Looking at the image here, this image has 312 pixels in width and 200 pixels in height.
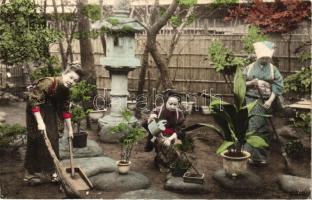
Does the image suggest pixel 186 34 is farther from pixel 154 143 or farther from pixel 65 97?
pixel 65 97

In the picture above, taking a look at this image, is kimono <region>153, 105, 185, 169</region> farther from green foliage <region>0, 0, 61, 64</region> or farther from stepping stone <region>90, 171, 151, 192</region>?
green foliage <region>0, 0, 61, 64</region>

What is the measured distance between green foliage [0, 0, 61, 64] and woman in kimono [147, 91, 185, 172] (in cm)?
229

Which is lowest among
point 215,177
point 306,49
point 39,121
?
point 215,177

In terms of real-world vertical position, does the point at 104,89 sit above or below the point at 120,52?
below

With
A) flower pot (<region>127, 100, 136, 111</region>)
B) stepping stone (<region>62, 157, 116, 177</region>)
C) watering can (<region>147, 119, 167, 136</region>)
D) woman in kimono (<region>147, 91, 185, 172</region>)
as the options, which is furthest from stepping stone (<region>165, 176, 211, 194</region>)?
flower pot (<region>127, 100, 136, 111</region>)

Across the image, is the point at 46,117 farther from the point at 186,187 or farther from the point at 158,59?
the point at 158,59

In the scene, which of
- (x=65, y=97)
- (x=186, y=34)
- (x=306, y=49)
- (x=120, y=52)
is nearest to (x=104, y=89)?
(x=186, y=34)

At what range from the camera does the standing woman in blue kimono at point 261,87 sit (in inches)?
294

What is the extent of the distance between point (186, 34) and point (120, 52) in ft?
16.3

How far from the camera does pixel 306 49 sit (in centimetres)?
1209

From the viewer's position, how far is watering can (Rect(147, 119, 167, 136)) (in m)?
7.11

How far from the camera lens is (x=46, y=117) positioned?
6203 millimetres

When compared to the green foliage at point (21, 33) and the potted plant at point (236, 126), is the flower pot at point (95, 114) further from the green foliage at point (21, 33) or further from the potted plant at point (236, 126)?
the potted plant at point (236, 126)

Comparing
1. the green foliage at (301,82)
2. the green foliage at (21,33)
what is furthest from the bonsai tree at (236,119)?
the green foliage at (21,33)
